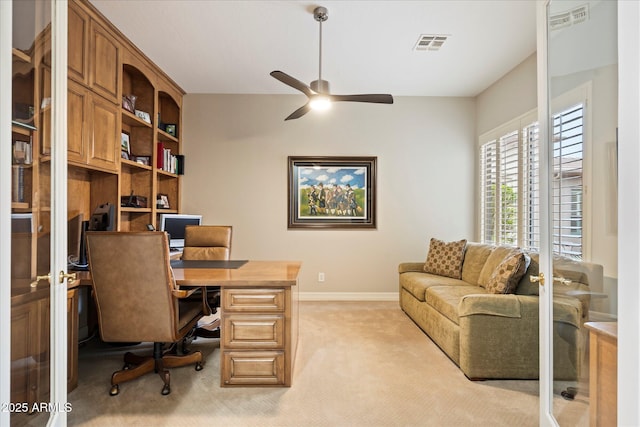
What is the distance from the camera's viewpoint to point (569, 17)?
5.04ft

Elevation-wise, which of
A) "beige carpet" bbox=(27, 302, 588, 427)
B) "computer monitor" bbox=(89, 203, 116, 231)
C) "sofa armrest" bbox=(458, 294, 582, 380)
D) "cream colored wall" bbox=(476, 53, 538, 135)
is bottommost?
"beige carpet" bbox=(27, 302, 588, 427)

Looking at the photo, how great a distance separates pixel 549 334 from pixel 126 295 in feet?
7.91

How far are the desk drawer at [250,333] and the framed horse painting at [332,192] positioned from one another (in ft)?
7.97

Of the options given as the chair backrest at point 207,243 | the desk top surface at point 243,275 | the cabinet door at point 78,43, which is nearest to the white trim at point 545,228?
the desk top surface at point 243,275

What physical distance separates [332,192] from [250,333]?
8.84ft

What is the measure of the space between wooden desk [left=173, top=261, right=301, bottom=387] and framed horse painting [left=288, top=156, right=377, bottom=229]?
2392 mm

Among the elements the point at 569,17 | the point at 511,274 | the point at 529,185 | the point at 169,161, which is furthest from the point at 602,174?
the point at 169,161

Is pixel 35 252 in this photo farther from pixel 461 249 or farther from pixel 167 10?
pixel 461 249

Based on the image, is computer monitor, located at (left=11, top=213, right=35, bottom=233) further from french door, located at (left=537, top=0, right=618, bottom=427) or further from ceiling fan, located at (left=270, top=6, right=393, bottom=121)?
french door, located at (left=537, top=0, right=618, bottom=427)

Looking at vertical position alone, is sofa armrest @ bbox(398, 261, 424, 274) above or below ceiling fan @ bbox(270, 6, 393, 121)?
below

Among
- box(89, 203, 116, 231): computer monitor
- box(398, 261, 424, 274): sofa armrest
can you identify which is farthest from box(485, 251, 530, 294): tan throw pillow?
box(89, 203, 116, 231): computer monitor

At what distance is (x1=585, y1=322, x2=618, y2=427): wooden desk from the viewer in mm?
1239

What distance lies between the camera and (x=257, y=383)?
226 cm
